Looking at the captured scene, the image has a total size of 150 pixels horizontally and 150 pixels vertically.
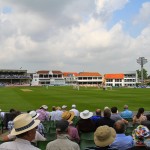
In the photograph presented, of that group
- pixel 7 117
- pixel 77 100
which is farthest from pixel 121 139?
pixel 77 100

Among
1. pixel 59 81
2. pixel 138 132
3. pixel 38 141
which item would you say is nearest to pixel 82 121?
pixel 38 141

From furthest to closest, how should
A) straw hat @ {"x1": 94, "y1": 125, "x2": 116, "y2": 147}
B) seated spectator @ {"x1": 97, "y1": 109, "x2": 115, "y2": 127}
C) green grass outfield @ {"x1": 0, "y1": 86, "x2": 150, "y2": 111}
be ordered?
green grass outfield @ {"x1": 0, "y1": 86, "x2": 150, "y2": 111}, seated spectator @ {"x1": 97, "y1": 109, "x2": 115, "y2": 127}, straw hat @ {"x1": 94, "y1": 125, "x2": 116, "y2": 147}

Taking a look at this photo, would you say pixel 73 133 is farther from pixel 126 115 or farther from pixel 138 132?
pixel 126 115

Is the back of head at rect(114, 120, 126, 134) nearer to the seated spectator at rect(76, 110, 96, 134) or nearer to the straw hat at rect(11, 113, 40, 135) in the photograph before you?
the straw hat at rect(11, 113, 40, 135)

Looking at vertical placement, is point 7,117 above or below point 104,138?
below

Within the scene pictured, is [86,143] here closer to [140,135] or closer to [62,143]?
[62,143]

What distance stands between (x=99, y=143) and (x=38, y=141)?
9.36 feet

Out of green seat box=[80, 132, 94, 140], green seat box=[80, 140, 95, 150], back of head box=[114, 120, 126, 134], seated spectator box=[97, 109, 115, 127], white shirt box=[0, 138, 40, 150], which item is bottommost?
green seat box=[80, 132, 94, 140]

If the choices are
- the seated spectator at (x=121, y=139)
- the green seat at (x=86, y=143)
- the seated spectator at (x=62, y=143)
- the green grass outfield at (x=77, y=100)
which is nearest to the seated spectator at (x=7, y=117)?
the green seat at (x=86, y=143)

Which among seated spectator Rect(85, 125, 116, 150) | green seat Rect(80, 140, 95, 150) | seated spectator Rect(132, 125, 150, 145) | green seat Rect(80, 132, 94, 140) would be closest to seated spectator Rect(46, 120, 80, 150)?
seated spectator Rect(85, 125, 116, 150)

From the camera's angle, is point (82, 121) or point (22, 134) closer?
point (22, 134)

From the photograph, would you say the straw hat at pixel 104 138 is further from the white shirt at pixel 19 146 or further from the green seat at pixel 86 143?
the green seat at pixel 86 143

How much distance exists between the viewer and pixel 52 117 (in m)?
17.2

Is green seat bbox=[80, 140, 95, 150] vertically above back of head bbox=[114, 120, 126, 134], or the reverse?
back of head bbox=[114, 120, 126, 134]
